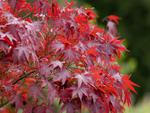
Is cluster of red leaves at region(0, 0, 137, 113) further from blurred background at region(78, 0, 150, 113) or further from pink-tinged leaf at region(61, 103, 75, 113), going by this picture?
blurred background at region(78, 0, 150, 113)

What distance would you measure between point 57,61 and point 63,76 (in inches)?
3.7

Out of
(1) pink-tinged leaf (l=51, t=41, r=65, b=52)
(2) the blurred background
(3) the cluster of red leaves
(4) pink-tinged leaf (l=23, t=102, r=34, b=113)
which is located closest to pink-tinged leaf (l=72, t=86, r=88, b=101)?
(3) the cluster of red leaves

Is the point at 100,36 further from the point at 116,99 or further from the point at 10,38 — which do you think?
the point at 10,38

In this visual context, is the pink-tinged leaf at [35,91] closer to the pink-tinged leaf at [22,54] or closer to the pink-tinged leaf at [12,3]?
the pink-tinged leaf at [22,54]

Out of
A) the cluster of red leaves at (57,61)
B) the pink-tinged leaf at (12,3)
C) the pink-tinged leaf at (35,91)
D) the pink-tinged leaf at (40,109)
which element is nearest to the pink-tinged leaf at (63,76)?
the cluster of red leaves at (57,61)

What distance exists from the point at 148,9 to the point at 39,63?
29.7 ft

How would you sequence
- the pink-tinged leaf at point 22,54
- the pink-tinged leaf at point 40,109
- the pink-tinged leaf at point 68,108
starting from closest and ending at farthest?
the pink-tinged leaf at point 22,54 → the pink-tinged leaf at point 68,108 → the pink-tinged leaf at point 40,109

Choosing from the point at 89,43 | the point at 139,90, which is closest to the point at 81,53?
the point at 89,43

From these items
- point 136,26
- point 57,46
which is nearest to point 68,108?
point 57,46

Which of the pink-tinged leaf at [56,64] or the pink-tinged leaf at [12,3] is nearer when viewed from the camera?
the pink-tinged leaf at [56,64]

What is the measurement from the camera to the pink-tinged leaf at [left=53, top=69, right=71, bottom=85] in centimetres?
285

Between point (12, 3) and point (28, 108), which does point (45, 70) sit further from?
point (12, 3)

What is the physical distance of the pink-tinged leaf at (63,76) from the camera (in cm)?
285

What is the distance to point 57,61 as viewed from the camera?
2.91 m
